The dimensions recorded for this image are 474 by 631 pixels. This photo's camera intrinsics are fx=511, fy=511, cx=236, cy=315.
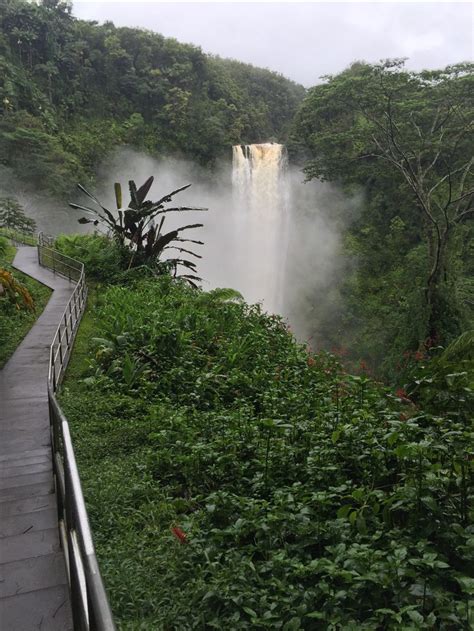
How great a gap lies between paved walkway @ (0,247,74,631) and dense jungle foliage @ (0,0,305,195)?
24.2 m

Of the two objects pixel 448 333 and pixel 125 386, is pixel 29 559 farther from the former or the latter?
pixel 448 333

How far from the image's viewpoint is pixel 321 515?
3.66 meters

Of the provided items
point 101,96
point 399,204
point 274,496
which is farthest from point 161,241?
point 101,96

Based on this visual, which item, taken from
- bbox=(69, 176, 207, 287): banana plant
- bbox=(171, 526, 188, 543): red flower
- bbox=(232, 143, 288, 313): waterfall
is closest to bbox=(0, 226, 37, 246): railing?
bbox=(69, 176, 207, 287): banana plant

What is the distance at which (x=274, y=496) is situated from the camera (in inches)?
146

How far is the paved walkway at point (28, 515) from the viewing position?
276cm

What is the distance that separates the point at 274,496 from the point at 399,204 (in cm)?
2793

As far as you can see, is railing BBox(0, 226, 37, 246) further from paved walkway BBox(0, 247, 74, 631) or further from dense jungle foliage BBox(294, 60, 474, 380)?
paved walkway BBox(0, 247, 74, 631)

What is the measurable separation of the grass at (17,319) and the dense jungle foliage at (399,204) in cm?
726

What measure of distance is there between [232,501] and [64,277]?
45.3 feet

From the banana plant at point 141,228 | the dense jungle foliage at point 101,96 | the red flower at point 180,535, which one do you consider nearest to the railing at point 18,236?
the dense jungle foliage at point 101,96

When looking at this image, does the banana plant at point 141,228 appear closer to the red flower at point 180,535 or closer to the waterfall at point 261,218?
the red flower at point 180,535

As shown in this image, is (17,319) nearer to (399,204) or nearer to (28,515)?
(28,515)

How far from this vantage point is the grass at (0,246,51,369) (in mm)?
8695
